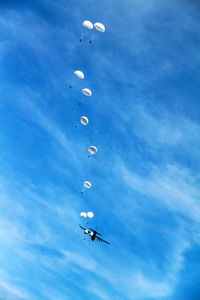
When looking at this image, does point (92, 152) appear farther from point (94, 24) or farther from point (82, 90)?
point (94, 24)

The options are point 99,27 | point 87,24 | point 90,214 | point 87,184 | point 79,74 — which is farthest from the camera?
point 90,214

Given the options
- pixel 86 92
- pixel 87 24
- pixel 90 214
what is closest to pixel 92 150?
pixel 86 92

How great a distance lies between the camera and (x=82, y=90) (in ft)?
231

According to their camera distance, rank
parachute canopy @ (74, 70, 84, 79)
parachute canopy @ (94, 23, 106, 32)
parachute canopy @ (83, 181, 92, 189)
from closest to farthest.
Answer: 1. parachute canopy @ (94, 23, 106, 32)
2. parachute canopy @ (74, 70, 84, 79)
3. parachute canopy @ (83, 181, 92, 189)

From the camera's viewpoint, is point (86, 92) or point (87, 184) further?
point (87, 184)

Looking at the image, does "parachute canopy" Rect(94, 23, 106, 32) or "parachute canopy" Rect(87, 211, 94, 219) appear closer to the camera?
"parachute canopy" Rect(94, 23, 106, 32)

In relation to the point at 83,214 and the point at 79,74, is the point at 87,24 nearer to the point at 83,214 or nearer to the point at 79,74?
the point at 79,74

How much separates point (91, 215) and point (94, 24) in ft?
153

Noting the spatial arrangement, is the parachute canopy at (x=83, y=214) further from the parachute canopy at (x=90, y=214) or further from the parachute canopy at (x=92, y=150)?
the parachute canopy at (x=92, y=150)

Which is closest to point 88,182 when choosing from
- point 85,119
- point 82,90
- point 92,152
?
point 92,152

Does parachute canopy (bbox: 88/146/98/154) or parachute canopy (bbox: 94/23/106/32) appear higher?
parachute canopy (bbox: 94/23/106/32)

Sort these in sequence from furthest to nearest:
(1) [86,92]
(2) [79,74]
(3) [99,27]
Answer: (1) [86,92] < (2) [79,74] < (3) [99,27]

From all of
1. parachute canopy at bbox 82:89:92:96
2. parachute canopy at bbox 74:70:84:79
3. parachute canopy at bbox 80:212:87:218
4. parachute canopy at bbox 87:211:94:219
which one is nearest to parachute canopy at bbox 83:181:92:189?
parachute canopy at bbox 87:211:94:219

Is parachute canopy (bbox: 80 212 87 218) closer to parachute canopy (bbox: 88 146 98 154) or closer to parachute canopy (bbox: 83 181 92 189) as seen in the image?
parachute canopy (bbox: 83 181 92 189)
